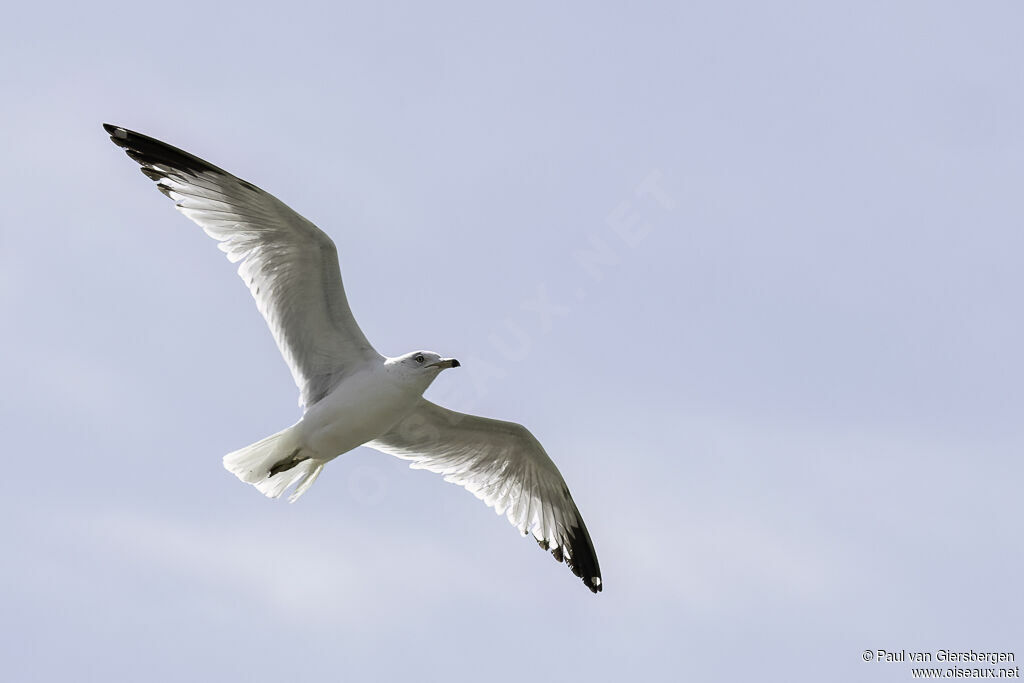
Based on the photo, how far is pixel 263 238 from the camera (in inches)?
475

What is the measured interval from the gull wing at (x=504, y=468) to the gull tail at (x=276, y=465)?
1.04m

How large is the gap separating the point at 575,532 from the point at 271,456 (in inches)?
140

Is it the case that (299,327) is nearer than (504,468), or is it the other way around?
(299,327)

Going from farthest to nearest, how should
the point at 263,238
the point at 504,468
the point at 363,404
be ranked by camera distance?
1. the point at 504,468
2. the point at 263,238
3. the point at 363,404

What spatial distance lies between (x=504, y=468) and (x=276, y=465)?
2.53 metres

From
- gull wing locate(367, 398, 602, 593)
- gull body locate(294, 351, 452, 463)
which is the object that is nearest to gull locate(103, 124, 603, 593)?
gull body locate(294, 351, 452, 463)

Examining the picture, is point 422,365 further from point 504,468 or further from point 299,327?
point 504,468

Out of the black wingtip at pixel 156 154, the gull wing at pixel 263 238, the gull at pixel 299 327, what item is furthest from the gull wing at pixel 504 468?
the black wingtip at pixel 156 154

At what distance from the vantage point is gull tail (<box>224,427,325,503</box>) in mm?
12094

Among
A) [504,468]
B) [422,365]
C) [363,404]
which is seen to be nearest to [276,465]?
[363,404]

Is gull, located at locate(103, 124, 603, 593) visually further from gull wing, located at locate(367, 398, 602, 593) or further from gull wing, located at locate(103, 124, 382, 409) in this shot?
gull wing, located at locate(367, 398, 602, 593)

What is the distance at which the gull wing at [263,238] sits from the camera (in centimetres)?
1196

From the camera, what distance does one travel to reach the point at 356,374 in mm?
12188

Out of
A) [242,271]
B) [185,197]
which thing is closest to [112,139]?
[185,197]
